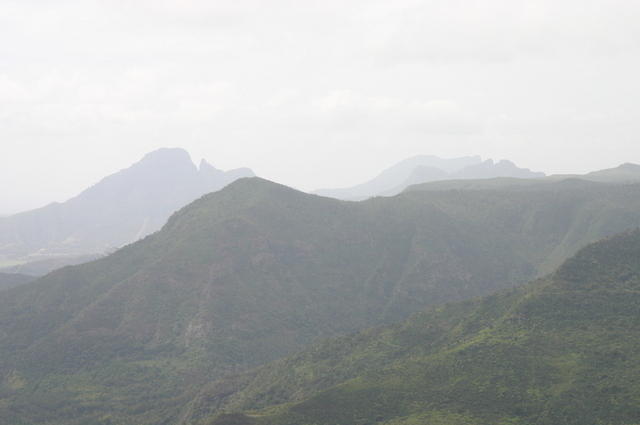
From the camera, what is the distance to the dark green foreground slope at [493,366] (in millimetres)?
65312

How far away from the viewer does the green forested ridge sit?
372ft

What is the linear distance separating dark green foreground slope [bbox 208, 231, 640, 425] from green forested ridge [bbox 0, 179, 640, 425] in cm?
2262

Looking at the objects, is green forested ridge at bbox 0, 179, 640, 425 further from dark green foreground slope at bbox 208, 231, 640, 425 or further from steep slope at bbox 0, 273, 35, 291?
steep slope at bbox 0, 273, 35, 291

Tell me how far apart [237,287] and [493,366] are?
8895cm

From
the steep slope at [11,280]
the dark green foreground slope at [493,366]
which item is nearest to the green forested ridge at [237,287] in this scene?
the dark green foreground slope at [493,366]

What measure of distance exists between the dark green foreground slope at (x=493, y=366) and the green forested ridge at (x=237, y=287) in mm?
22615

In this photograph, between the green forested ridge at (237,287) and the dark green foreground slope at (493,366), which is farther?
the green forested ridge at (237,287)

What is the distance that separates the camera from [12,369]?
116375mm

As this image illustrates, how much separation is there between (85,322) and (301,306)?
54718mm

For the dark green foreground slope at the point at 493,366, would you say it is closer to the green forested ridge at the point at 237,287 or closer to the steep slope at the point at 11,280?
the green forested ridge at the point at 237,287

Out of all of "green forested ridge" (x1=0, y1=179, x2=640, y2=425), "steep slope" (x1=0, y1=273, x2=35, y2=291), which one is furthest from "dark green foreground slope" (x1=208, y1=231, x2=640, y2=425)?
"steep slope" (x1=0, y1=273, x2=35, y2=291)

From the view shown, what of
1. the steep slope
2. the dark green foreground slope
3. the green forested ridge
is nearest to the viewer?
the dark green foreground slope

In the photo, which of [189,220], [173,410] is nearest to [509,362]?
[173,410]

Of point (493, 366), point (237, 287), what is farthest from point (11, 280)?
point (493, 366)
